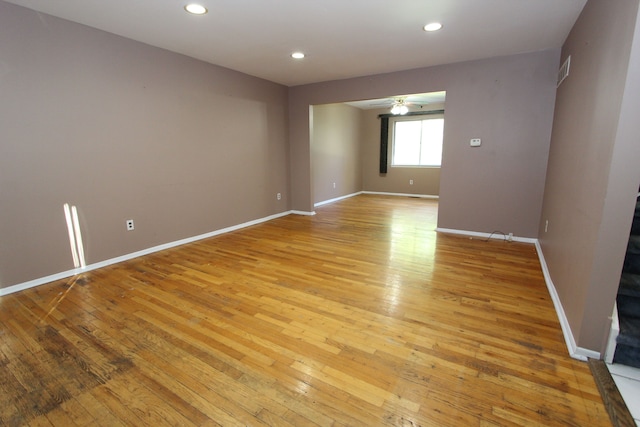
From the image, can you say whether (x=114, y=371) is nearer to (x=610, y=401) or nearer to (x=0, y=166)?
(x=0, y=166)

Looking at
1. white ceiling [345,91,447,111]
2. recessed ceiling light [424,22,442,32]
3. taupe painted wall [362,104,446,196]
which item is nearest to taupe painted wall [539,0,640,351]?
recessed ceiling light [424,22,442,32]

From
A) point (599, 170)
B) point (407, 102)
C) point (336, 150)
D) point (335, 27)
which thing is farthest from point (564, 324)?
point (407, 102)

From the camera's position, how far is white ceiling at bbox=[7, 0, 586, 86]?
8.27 feet

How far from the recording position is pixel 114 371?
5.49ft

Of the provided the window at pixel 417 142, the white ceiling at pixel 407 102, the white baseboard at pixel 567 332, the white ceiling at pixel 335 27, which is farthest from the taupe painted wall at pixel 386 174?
the white baseboard at pixel 567 332

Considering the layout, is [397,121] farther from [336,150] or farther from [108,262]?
[108,262]

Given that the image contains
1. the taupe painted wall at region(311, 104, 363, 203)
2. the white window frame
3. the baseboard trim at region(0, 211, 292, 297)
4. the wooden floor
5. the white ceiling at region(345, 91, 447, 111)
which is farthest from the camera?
the white window frame

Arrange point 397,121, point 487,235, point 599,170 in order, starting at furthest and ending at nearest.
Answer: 1. point 397,121
2. point 487,235
3. point 599,170

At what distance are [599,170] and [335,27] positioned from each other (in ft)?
8.19

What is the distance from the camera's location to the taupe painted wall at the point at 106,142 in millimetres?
2590

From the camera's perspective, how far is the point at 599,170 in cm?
171

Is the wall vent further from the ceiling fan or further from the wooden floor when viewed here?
the ceiling fan

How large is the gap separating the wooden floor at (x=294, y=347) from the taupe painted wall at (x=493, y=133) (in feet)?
3.20

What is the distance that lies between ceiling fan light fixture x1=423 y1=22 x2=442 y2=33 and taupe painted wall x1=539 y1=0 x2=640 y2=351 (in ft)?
3.74
